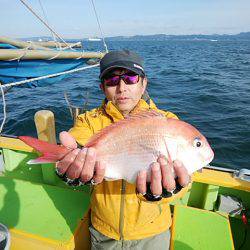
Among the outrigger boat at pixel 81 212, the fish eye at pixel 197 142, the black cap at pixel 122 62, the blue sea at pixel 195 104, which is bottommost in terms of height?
the blue sea at pixel 195 104

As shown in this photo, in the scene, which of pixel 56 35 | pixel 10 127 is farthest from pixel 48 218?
pixel 10 127

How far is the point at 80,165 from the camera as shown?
221 cm

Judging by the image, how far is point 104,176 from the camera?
2.32m

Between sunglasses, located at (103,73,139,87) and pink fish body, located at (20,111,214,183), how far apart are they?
473mm

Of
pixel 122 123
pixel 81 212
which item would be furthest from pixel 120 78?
pixel 81 212

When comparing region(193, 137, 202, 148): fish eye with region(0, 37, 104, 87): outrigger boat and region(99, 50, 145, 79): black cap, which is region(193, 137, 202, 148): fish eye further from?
region(0, 37, 104, 87): outrigger boat

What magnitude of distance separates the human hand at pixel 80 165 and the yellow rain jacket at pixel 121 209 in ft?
1.36

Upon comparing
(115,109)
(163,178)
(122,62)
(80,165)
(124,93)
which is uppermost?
(122,62)

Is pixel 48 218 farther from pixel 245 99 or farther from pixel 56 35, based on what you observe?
pixel 245 99

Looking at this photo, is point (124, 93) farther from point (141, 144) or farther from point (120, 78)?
point (141, 144)

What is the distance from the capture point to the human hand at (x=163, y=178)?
2191mm

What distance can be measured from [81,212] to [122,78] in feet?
5.57

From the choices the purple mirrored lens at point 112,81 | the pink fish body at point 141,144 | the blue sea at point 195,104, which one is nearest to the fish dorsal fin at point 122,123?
the pink fish body at point 141,144

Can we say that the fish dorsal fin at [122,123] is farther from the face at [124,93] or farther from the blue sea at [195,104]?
the blue sea at [195,104]
